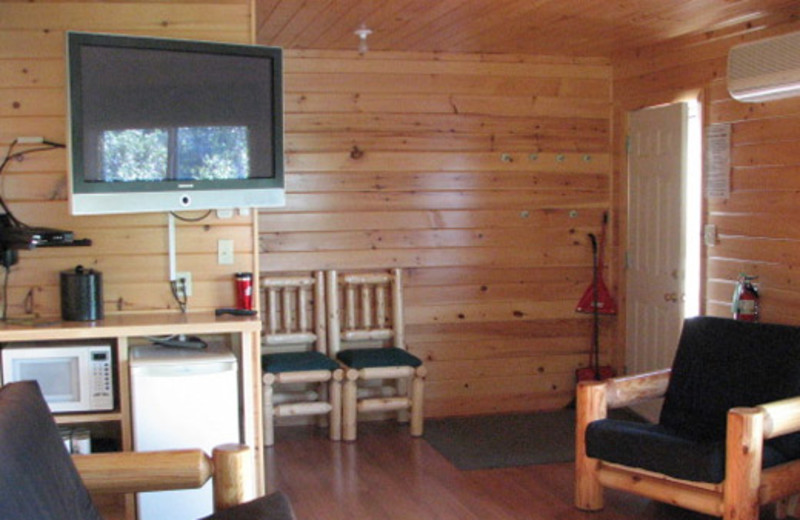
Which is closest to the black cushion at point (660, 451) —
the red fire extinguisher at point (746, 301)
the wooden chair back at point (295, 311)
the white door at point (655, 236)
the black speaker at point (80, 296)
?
the red fire extinguisher at point (746, 301)

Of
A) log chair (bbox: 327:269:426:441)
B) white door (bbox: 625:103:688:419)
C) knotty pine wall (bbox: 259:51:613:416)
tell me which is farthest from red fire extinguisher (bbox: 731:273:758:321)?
log chair (bbox: 327:269:426:441)

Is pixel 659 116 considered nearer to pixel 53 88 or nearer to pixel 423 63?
pixel 423 63

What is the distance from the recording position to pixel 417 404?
220 inches

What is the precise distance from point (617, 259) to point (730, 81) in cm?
191

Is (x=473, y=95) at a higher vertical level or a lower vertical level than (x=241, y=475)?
higher

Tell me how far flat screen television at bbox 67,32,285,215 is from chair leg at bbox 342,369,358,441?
5.65ft

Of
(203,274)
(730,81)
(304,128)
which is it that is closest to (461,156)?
(304,128)

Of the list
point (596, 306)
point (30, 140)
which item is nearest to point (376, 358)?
point (596, 306)

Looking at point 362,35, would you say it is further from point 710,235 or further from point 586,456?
point 586,456

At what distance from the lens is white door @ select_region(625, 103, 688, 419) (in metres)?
5.37

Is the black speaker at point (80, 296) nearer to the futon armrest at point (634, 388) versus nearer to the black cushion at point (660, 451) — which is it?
the black cushion at point (660, 451)

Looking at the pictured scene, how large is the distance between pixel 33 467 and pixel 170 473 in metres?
0.46

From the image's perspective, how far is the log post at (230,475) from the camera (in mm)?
2705

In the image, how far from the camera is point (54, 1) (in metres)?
3.94
